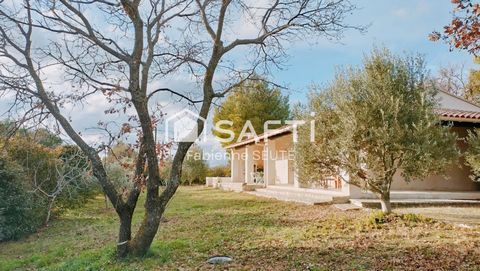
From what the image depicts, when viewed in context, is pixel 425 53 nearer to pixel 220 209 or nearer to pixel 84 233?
pixel 220 209

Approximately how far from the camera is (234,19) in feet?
30.2

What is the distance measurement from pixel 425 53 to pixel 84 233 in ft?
38.5

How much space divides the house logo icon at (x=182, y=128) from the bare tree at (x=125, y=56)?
0.15 metres

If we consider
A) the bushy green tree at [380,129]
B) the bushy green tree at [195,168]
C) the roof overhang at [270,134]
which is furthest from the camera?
the bushy green tree at [195,168]

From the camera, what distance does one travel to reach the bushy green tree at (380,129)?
410 inches

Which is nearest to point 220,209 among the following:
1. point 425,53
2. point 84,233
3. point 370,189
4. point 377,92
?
point 84,233

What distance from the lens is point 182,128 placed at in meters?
8.70

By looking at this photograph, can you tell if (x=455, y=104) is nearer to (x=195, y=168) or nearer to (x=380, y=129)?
(x=380, y=129)

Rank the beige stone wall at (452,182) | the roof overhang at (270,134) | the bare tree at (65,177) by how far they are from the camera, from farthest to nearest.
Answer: the roof overhang at (270,134), the beige stone wall at (452,182), the bare tree at (65,177)

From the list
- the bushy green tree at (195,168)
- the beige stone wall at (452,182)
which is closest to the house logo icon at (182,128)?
the beige stone wall at (452,182)

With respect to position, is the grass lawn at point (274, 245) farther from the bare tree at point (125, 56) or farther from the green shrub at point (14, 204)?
the bare tree at point (125, 56)

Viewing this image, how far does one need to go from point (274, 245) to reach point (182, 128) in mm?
3363

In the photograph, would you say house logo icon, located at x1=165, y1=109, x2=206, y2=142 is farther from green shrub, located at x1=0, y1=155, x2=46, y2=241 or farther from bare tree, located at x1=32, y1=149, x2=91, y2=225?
green shrub, located at x1=0, y1=155, x2=46, y2=241

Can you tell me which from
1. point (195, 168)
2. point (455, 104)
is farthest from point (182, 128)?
point (195, 168)
